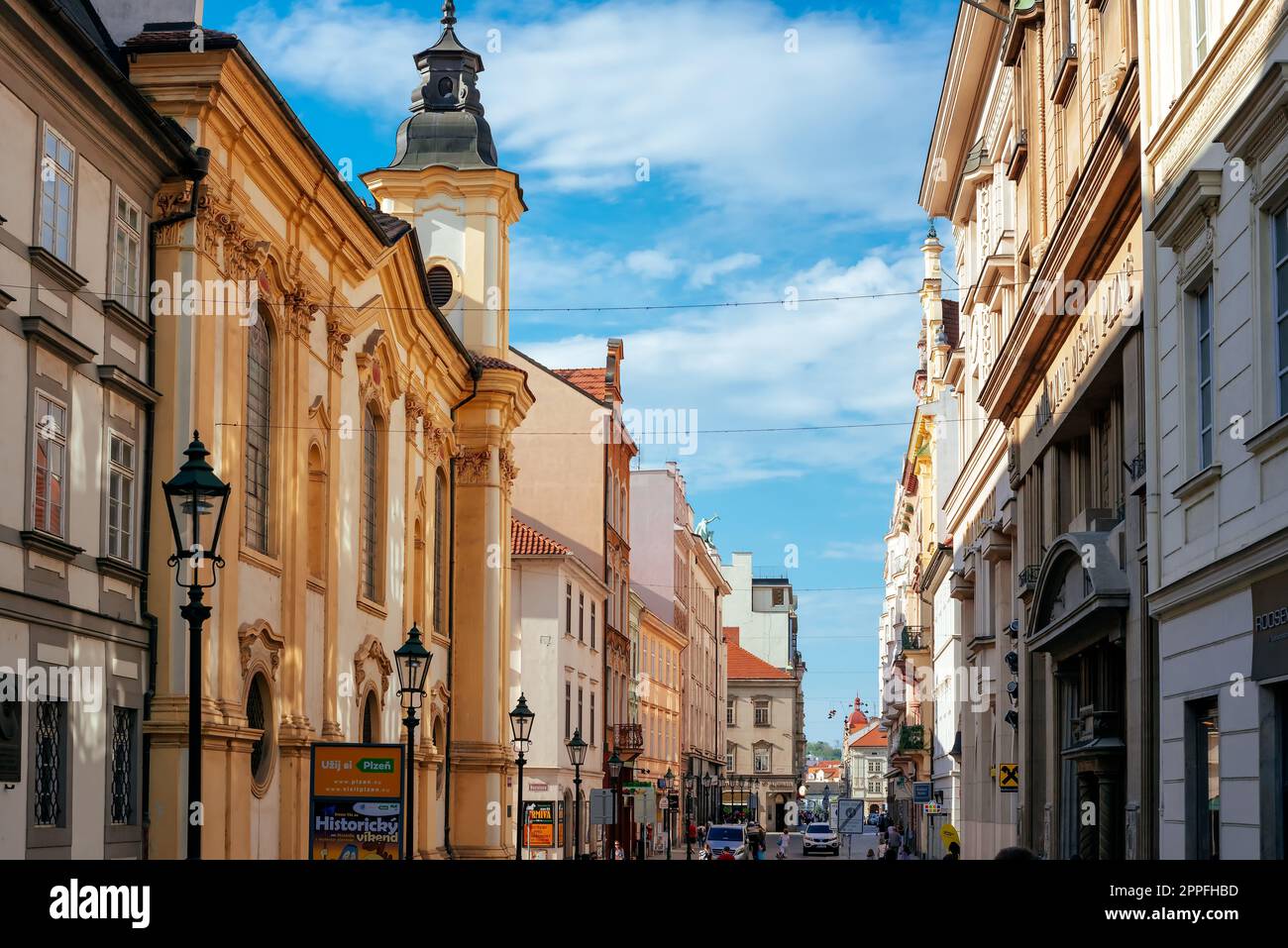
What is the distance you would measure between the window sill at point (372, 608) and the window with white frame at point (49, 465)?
1329 cm

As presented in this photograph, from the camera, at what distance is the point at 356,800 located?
21984mm

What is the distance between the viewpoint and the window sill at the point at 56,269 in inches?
760

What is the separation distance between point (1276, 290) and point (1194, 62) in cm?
392

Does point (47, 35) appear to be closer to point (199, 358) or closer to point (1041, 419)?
point (199, 358)

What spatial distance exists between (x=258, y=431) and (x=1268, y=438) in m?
18.3

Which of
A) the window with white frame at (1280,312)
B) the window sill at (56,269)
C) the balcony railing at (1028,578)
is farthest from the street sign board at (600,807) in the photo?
the window with white frame at (1280,312)

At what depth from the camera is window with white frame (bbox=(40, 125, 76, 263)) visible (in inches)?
778

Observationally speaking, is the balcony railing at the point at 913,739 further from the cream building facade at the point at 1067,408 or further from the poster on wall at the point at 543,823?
the cream building facade at the point at 1067,408

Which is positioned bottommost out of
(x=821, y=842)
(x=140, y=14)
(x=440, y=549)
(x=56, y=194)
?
(x=821, y=842)

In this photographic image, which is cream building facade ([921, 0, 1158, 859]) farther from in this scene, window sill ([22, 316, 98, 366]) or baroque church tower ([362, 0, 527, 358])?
baroque church tower ([362, 0, 527, 358])

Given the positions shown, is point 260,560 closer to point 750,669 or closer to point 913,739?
point 913,739

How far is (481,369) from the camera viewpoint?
4459 centimetres

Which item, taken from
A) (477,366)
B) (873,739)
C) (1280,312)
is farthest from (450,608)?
(873,739)
